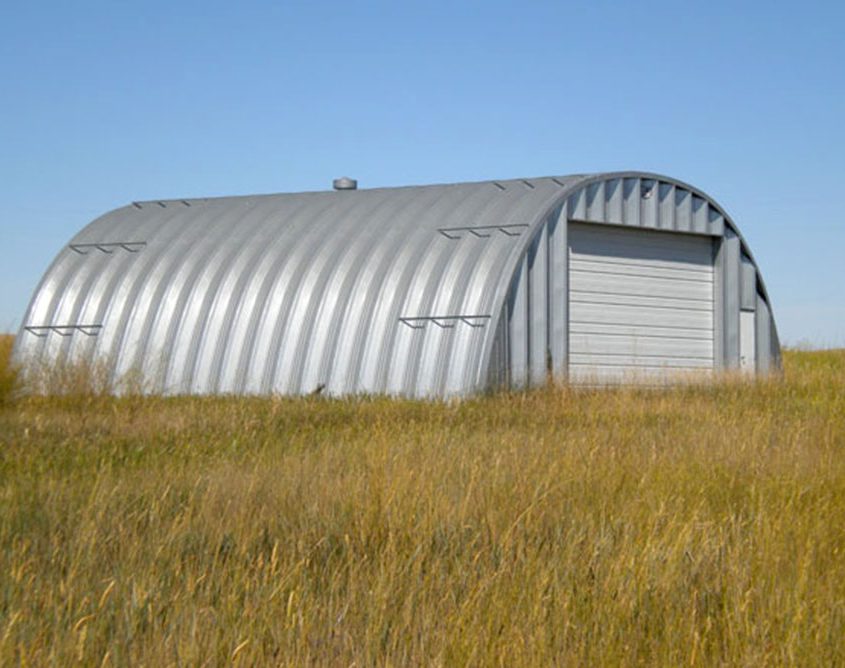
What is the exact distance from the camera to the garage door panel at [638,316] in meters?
24.2

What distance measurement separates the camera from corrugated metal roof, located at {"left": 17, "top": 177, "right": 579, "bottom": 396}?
21641mm

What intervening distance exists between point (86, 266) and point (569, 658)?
71.9 feet

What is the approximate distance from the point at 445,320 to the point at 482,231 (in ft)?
6.82

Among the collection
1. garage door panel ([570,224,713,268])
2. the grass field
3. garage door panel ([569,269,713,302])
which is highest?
garage door panel ([570,224,713,268])

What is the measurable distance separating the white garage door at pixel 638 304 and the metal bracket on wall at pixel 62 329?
29.1 feet

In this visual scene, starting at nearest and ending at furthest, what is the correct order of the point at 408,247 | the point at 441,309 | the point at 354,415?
the point at 354,415, the point at 441,309, the point at 408,247

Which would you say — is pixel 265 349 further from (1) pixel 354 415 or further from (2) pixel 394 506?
(2) pixel 394 506

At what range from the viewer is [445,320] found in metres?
21.5

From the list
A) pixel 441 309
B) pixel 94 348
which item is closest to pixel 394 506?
pixel 441 309

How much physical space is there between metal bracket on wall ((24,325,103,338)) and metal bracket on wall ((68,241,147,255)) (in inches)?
76.5

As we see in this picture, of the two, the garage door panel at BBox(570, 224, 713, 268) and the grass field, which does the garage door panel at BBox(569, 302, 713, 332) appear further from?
the grass field

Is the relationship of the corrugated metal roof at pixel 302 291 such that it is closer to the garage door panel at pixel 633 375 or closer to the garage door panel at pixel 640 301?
the garage door panel at pixel 640 301

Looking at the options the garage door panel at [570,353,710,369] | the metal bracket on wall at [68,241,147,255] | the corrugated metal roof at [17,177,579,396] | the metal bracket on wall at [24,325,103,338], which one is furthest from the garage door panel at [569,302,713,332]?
the metal bracket on wall at [24,325,103,338]

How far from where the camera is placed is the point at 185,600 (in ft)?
21.2
